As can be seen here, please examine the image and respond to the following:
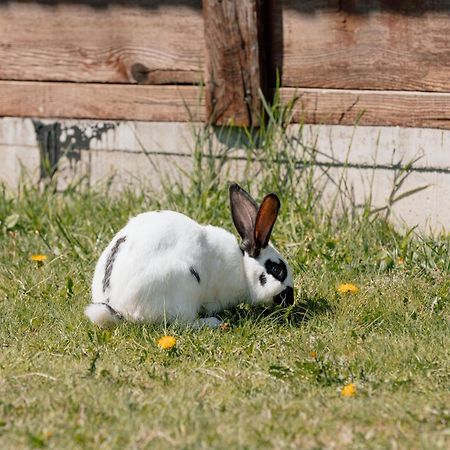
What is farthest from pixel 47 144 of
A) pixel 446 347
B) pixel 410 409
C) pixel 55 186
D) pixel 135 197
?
pixel 410 409

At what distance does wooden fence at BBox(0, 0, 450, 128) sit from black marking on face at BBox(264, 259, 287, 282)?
5.22 feet

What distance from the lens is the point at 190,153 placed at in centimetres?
677

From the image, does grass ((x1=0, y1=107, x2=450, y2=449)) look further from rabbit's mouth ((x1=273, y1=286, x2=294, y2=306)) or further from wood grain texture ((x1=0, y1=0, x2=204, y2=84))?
wood grain texture ((x1=0, y1=0, x2=204, y2=84))

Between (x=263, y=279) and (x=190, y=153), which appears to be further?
(x=190, y=153)

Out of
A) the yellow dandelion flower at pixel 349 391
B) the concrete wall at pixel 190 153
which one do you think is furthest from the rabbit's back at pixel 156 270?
the concrete wall at pixel 190 153

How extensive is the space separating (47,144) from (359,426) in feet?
13.7

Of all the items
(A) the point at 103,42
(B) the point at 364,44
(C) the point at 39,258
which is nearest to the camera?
(C) the point at 39,258

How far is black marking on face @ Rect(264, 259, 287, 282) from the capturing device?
4.93 meters

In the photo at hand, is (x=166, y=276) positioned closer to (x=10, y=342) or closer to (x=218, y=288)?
(x=218, y=288)

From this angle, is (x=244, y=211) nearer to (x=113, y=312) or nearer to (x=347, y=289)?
(x=347, y=289)

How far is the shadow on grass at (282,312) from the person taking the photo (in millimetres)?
4840

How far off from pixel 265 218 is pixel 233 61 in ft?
6.00

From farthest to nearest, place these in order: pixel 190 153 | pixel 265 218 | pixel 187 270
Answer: pixel 190 153
pixel 265 218
pixel 187 270

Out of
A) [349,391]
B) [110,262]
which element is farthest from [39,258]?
[349,391]
